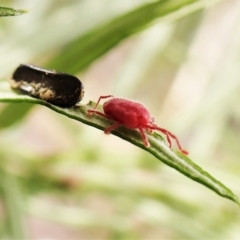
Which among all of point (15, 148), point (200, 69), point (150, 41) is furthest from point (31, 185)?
point (200, 69)

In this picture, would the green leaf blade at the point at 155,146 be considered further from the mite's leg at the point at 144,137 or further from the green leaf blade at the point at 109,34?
the green leaf blade at the point at 109,34

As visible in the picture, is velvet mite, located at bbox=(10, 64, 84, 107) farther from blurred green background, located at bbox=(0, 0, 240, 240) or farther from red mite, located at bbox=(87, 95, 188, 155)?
blurred green background, located at bbox=(0, 0, 240, 240)

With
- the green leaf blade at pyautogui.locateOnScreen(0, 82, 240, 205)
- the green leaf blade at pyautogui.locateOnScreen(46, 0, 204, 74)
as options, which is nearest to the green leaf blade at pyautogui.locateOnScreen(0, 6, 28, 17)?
the green leaf blade at pyautogui.locateOnScreen(0, 82, 240, 205)

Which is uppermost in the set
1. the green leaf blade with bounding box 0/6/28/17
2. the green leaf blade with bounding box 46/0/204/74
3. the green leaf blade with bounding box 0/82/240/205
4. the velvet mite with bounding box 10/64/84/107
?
the green leaf blade with bounding box 46/0/204/74

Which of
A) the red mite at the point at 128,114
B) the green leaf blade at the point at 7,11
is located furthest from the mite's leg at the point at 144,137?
the green leaf blade at the point at 7,11

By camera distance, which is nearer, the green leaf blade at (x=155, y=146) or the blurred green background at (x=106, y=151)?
the green leaf blade at (x=155, y=146)

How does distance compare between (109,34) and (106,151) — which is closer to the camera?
(109,34)

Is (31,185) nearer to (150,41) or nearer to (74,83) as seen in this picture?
(150,41)

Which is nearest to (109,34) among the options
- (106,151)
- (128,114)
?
(128,114)

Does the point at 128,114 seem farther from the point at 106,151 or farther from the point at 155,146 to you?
the point at 106,151
